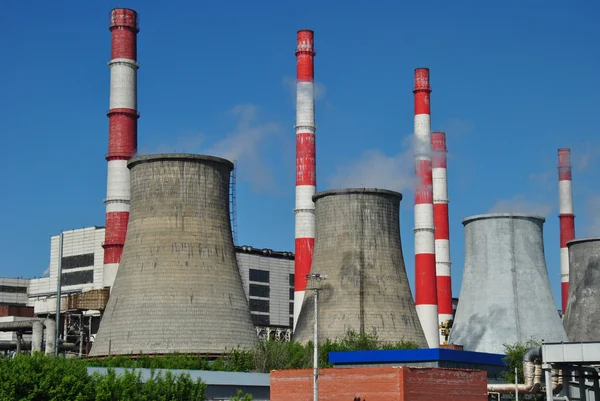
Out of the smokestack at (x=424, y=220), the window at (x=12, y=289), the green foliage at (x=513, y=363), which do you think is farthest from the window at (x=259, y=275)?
the green foliage at (x=513, y=363)

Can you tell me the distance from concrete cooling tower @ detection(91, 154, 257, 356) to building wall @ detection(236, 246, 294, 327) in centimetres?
2115

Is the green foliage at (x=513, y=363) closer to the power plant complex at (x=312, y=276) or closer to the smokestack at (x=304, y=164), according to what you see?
the power plant complex at (x=312, y=276)

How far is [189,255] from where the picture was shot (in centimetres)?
3369

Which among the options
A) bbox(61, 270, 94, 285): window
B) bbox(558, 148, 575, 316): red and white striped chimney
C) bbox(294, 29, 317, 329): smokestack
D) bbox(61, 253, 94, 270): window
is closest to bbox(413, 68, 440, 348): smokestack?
bbox(294, 29, 317, 329): smokestack

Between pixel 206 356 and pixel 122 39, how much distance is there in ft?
50.3

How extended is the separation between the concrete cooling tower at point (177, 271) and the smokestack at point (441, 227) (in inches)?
780

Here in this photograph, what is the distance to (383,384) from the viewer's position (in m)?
25.5

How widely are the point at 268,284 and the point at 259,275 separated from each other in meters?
0.88

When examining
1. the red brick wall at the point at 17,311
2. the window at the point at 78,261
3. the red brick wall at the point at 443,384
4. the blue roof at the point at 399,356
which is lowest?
→ the red brick wall at the point at 443,384

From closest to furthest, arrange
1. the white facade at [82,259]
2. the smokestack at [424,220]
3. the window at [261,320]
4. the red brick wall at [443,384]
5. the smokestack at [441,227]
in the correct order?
the red brick wall at [443,384] → the smokestack at [424,220] → the smokestack at [441,227] → the white facade at [82,259] → the window at [261,320]

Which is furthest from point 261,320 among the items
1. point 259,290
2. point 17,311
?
point 17,311

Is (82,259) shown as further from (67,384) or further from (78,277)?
(67,384)

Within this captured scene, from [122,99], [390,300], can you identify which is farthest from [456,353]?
[122,99]

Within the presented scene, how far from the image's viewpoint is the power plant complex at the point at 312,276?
3319cm
